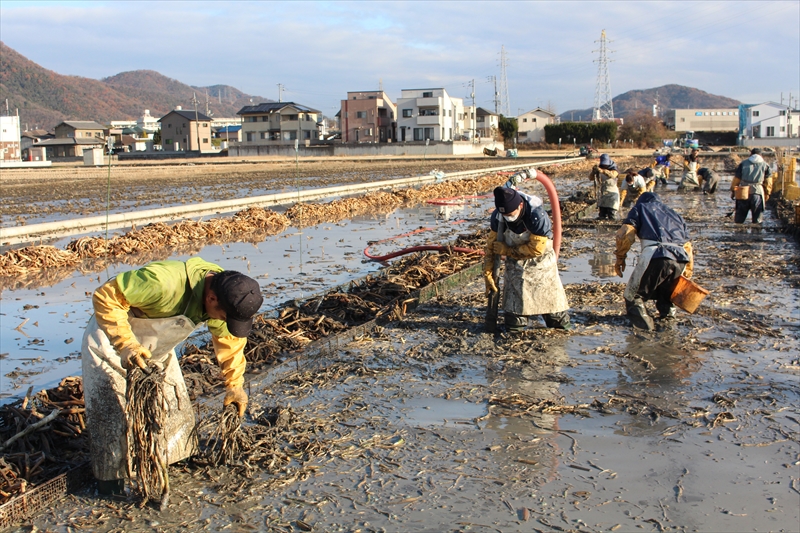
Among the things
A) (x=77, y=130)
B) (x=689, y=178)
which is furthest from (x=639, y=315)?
(x=77, y=130)

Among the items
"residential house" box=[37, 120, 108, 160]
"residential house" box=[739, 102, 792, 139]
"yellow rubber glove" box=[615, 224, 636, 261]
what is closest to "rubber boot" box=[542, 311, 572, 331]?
"yellow rubber glove" box=[615, 224, 636, 261]

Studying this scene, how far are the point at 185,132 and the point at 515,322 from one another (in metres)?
81.9

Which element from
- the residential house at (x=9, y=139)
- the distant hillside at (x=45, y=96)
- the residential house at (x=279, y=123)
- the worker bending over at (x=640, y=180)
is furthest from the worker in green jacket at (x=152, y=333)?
the distant hillside at (x=45, y=96)

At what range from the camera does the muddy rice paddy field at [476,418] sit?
363 cm

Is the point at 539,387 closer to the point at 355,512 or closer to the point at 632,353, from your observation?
the point at 632,353

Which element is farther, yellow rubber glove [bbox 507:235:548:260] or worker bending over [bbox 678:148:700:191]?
worker bending over [bbox 678:148:700:191]

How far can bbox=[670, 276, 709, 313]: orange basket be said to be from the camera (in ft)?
21.5

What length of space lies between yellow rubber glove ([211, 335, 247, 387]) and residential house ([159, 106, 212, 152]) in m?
81.5

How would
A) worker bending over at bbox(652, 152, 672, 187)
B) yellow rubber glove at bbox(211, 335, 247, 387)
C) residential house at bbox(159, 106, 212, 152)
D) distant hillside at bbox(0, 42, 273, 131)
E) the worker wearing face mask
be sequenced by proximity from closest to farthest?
yellow rubber glove at bbox(211, 335, 247, 387)
the worker wearing face mask
worker bending over at bbox(652, 152, 672, 187)
residential house at bbox(159, 106, 212, 152)
distant hillside at bbox(0, 42, 273, 131)

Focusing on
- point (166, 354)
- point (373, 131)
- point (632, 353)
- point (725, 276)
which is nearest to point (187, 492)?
point (166, 354)

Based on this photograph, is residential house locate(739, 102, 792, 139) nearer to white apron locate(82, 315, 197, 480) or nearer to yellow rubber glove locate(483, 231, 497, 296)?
yellow rubber glove locate(483, 231, 497, 296)

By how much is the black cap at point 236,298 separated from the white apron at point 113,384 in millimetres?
304

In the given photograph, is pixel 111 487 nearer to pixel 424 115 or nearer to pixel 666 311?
pixel 666 311

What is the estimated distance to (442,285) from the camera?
848 cm
